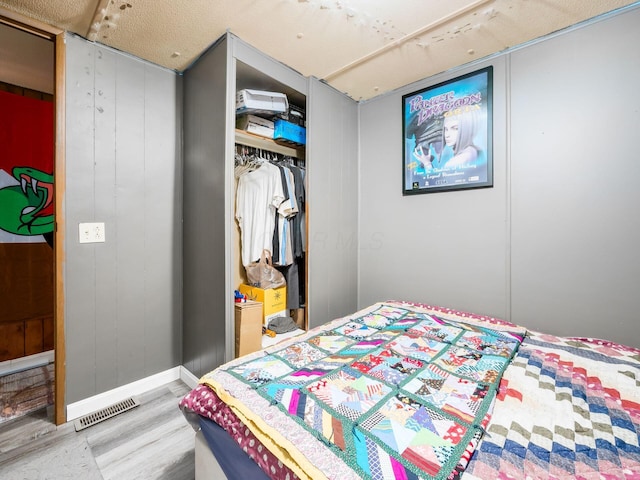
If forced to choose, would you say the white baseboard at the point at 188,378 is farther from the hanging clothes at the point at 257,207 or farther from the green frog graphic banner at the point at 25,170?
the green frog graphic banner at the point at 25,170

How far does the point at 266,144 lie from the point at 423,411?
210 cm

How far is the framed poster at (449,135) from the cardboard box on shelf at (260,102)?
105cm

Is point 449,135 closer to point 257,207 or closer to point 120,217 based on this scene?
point 257,207

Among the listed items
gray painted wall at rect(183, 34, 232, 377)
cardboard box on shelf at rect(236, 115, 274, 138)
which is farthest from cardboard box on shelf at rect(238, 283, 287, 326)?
cardboard box on shelf at rect(236, 115, 274, 138)

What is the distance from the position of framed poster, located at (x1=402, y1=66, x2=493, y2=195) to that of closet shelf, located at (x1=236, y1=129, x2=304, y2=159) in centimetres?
95

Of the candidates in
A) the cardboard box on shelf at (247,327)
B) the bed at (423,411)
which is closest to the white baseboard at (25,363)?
the cardboard box on shelf at (247,327)

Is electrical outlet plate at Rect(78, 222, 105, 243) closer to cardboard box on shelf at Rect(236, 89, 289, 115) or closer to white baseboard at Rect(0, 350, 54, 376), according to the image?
cardboard box on shelf at Rect(236, 89, 289, 115)

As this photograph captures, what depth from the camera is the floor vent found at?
5.51 feet

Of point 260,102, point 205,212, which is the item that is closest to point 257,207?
point 205,212

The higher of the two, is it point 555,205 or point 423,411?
point 555,205

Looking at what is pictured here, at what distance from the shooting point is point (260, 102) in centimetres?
208

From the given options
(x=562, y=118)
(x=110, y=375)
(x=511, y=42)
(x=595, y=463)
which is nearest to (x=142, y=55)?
(x=110, y=375)

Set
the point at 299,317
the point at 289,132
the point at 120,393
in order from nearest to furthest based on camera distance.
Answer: the point at 120,393 → the point at 289,132 → the point at 299,317

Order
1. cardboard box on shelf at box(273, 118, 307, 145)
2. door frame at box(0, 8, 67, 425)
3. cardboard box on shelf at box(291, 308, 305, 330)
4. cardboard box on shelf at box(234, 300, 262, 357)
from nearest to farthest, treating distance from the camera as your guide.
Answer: door frame at box(0, 8, 67, 425) < cardboard box on shelf at box(234, 300, 262, 357) < cardboard box on shelf at box(273, 118, 307, 145) < cardboard box on shelf at box(291, 308, 305, 330)
